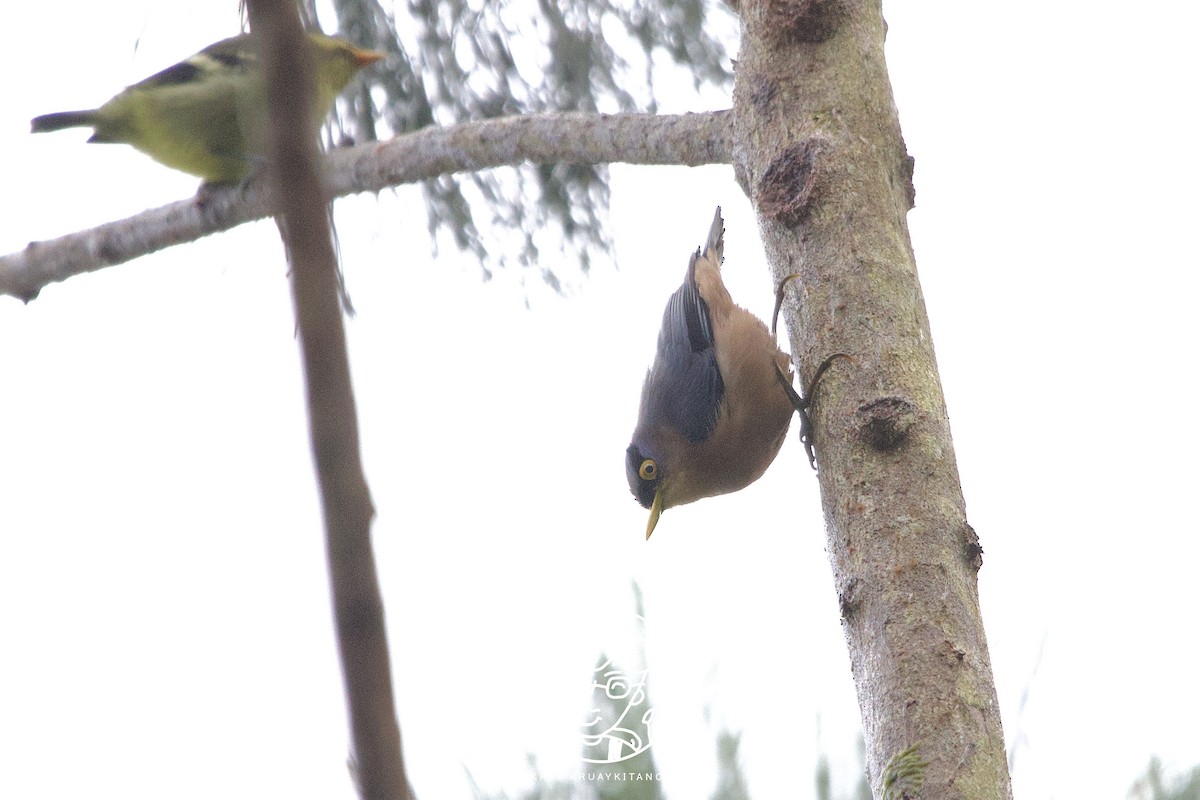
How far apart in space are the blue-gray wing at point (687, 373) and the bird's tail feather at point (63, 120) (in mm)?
1879

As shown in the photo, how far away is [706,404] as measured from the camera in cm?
354

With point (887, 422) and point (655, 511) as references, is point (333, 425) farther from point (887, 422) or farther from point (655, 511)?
point (655, 511)

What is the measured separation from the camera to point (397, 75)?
3.64 m


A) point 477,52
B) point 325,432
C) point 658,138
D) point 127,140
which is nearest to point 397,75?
point 477,52

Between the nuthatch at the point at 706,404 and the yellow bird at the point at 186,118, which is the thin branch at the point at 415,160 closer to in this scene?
the yellow bird at the point at 186,118

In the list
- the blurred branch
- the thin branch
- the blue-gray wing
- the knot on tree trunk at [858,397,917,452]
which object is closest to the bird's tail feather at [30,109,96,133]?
the thin branch

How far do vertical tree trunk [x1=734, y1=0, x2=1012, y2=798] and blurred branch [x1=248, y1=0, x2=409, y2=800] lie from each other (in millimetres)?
1295

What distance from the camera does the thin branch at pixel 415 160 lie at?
8.56 feet

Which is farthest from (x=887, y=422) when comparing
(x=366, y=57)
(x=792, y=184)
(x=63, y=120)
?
(x=63, y=120)

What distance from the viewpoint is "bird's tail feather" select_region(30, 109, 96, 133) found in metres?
3.43

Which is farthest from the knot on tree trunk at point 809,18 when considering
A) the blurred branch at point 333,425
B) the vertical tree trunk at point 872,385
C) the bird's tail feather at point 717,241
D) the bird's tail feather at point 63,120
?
the bird's tail feather at point 63,120

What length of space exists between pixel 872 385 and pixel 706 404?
1433 mm

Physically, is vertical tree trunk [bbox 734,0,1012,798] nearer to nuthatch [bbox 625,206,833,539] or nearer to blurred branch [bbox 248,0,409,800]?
nuthatch [bbox 625,206,833,539]

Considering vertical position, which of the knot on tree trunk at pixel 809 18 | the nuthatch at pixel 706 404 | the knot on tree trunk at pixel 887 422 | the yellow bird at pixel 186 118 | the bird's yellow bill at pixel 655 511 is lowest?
the knot on tree trunk at pixel 887 422
